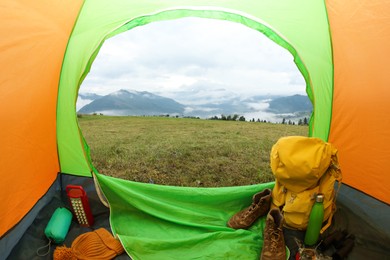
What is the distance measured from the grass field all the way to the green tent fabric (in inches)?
17.8

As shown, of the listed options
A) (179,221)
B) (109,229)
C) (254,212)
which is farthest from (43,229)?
(254,212)

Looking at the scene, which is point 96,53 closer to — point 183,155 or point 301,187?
point 301,187

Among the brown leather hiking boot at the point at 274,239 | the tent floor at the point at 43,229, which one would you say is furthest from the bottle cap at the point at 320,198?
Answer: the tent floor at the point at 43,229

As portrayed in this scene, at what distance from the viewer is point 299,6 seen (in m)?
2.03

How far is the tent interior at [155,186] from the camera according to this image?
1.72 metres

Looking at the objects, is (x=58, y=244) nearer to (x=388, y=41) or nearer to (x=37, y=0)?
(x=37, y=0)

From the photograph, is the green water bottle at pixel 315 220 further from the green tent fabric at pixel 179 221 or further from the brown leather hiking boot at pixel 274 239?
the green tent fabric at pixel 179 221

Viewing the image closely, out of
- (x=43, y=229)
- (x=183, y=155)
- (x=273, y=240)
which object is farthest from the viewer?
(x=183, y=155)

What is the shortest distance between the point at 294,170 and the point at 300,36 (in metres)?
0.96

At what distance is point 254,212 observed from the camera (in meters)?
2.02

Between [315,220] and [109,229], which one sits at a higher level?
[315,220]

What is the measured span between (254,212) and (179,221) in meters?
0.55

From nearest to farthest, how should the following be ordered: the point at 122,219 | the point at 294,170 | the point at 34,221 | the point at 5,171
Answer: the point at 5,171
the point at 294,170
the point at 34,221
the point at 122,219

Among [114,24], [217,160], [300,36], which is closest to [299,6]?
[300,36]
